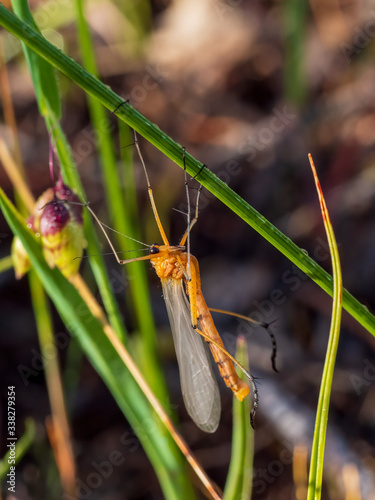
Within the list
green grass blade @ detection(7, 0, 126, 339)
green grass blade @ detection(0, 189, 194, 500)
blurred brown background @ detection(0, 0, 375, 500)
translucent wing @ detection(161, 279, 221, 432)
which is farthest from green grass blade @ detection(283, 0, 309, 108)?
green grass blade @ detection(0, 189, 194, 500)

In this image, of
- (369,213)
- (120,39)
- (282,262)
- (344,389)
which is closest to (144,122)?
(344,389)

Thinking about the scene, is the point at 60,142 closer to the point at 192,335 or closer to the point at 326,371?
the point at 192,335

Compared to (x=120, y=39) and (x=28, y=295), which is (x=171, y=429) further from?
(x=120, y=39)

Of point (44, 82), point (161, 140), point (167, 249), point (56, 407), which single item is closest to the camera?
point (161, 140)

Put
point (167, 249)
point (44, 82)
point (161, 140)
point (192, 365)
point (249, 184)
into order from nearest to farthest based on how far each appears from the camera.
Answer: point (161, 140), point (44, 82), point (167, 249), point (192, 365), point (249, 184)

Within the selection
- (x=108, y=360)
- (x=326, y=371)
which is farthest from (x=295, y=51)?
(x=326, y=371)

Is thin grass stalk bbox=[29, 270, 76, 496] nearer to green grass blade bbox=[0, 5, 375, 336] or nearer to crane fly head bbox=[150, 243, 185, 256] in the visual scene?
crane fly head bbox=[150, 243, 185, 256]

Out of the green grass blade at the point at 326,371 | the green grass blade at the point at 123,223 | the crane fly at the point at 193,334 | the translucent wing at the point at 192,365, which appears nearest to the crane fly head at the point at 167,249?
the crane fly at the point at 193,334

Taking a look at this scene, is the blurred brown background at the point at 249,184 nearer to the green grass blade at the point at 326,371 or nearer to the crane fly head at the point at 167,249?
the green grass blade at the point at 326,371
